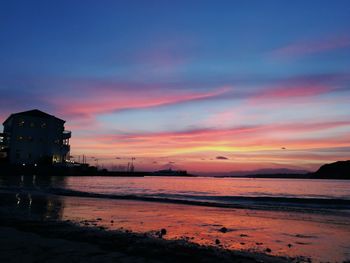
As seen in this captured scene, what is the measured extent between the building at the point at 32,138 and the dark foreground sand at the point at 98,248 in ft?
414

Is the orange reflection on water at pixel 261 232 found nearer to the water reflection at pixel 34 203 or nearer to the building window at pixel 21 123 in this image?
the water reflection at pixel 34 203

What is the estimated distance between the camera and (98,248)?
11312mm

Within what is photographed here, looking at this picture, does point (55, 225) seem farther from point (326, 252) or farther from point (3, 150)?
point (3, 150)

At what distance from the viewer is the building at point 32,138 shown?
435ft

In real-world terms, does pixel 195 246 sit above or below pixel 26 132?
below

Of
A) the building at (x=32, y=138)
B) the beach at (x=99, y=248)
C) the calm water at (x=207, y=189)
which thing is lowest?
the calm water at (x=207, y=189)

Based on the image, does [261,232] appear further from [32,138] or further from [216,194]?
[32,138]

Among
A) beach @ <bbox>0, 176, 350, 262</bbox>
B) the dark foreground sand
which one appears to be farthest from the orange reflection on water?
the dark foreground sand

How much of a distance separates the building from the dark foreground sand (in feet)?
414

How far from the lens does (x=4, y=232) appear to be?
13.5 meters

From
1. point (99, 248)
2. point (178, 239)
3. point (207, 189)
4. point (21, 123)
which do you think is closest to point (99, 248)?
point (99, 248)

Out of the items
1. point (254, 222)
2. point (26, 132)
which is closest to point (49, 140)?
point (26, 132)

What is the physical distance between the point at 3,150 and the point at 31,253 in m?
138

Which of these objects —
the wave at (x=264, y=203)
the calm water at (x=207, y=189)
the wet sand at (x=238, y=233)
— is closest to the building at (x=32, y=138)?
the calm water at (x=207, y=189)
